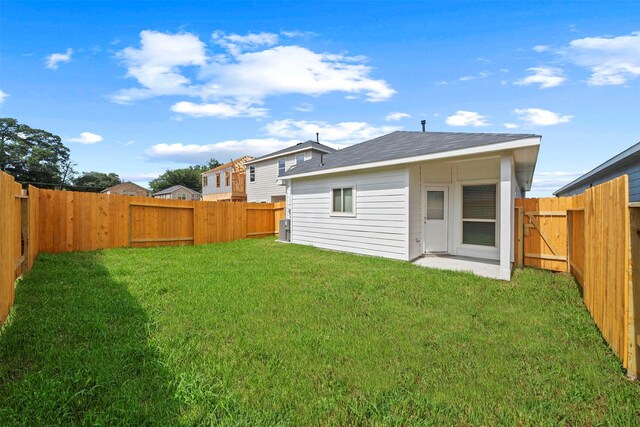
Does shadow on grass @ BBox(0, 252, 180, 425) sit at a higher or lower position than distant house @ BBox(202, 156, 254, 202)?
lower

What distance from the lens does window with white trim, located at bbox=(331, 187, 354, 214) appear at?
32.2 ft

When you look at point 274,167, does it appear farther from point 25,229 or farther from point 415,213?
point 25,229

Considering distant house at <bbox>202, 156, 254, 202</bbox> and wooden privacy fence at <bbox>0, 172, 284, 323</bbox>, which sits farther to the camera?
distant house at <bbox>202, 156, 254, 202</bbox>

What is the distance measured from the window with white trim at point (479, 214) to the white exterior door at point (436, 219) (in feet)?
1.67

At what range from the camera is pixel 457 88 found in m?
9.75

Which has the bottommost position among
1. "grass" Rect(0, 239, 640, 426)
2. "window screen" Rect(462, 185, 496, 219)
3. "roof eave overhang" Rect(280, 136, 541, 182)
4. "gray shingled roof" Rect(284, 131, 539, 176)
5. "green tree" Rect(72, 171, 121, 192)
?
"grass" Rect(0, 239, 640, 426)

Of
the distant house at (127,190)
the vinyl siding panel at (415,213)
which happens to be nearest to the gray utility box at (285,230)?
the vinyl siding panel at (415,213)

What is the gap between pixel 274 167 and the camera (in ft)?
78.1

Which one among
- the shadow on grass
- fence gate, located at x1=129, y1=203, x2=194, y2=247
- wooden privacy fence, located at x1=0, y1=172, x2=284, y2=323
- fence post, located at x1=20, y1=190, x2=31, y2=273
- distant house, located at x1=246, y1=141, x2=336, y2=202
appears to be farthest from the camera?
distant house, located at x1=246, y1=141, x2=336, y2=202

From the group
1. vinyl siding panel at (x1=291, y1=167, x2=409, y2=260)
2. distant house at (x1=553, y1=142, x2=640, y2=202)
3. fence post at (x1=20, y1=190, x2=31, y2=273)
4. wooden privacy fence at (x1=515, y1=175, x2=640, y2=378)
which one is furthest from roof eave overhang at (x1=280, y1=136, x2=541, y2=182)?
fence post at (x1=20, y1=190, x2=31, y2=273)

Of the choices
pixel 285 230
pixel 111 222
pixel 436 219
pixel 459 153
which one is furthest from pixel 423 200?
pixel 111 222

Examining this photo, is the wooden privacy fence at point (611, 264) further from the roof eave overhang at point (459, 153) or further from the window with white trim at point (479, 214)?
→ the window with white trim at point (479, 214)

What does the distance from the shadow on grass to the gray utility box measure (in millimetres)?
8364

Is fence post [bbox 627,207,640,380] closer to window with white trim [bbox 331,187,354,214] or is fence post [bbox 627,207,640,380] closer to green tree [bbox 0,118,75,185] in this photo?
window with white trim [bbox 331,187,354,214]
